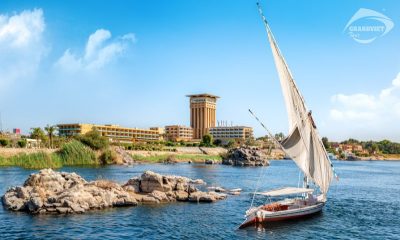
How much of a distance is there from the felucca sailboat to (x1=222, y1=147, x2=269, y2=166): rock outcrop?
3817 inches

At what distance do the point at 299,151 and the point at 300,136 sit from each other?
5.20 ft

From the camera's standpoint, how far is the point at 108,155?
374 feet

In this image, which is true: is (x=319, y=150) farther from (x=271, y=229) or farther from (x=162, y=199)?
(x=162, y=199)

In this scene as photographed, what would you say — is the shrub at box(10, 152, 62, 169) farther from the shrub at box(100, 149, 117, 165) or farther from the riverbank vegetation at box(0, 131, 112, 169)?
the shrub at box(100, 149, 117, 165)

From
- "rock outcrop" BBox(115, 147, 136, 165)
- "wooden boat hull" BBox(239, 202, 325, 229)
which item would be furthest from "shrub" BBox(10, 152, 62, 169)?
"wooden boat hull" BBox(239, 202, 325, 229)

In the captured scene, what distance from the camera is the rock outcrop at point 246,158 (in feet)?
464

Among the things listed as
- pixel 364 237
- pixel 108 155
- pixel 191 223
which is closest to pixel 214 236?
pixel 191 223

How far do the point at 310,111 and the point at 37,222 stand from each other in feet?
92.7

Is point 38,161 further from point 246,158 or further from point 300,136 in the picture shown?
point 246,158

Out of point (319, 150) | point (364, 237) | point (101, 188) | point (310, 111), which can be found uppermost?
point (310, 111)

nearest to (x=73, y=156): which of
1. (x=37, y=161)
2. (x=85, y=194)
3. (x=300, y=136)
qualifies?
(x=37, y=161)

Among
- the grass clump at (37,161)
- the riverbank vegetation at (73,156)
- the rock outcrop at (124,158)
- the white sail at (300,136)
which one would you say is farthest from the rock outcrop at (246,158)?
the white sail at (300,136)

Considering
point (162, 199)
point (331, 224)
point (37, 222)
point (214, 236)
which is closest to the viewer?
point (214, 236)

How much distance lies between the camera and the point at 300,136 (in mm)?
42562
